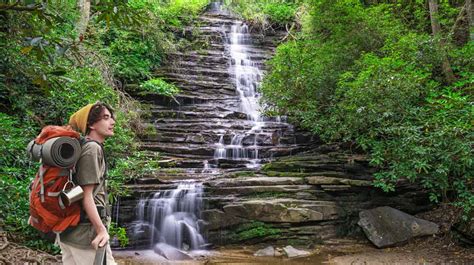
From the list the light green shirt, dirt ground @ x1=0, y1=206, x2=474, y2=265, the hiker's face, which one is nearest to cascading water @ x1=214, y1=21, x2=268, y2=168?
dirt ground @ x1=0, y1=206, x2=474, y2=265

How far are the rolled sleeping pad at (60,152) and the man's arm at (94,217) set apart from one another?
0.20 m

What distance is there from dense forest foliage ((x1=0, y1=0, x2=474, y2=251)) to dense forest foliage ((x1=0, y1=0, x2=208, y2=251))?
0.09ft

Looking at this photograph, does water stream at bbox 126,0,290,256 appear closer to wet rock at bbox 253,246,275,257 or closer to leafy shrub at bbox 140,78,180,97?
wet rock at bbox 253,246,275,257

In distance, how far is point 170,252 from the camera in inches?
294

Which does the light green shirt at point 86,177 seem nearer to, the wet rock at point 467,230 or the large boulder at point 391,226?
the large boulder at point 391,226

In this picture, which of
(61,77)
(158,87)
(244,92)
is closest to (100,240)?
(61,77)

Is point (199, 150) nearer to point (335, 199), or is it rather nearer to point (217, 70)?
point (335, 199)

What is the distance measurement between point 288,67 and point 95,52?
5.34m

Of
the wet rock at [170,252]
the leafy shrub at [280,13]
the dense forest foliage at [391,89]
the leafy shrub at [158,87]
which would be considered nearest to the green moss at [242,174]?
the dense forest foliage at [391,89]

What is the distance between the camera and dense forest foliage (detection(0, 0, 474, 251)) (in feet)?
21.4

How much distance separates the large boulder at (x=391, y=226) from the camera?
7.73 meters

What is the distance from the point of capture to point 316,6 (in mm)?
10875

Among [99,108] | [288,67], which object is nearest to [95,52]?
[288,67]

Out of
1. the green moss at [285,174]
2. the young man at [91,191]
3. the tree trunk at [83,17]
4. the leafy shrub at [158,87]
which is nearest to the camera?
the young man at [91,191]
